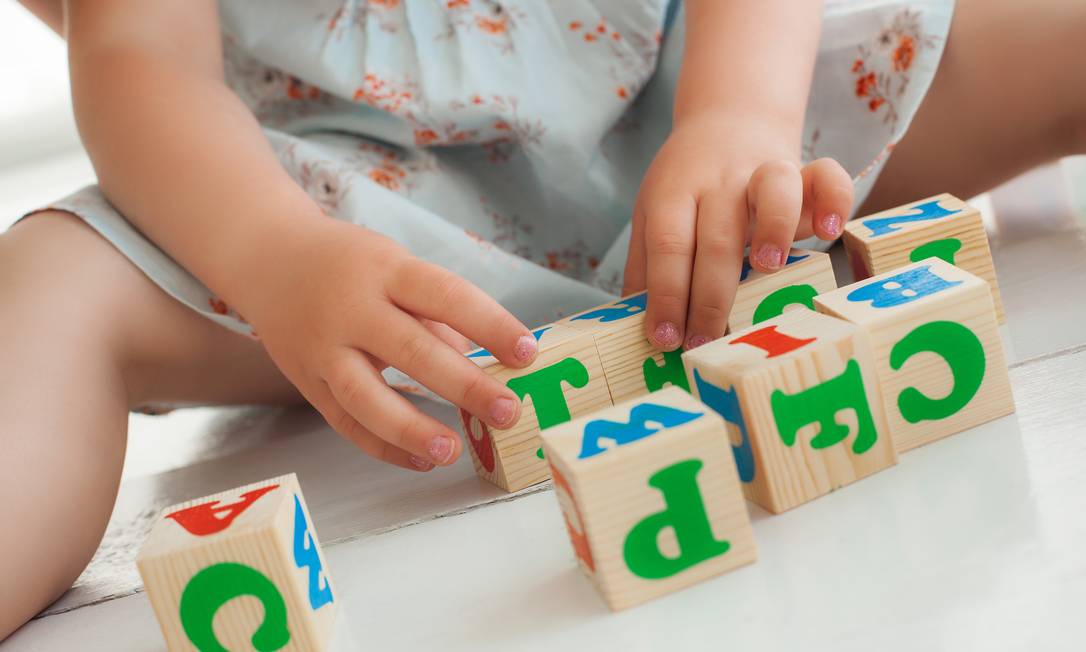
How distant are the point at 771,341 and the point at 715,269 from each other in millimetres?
127

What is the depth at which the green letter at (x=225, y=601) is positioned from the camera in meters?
0.53

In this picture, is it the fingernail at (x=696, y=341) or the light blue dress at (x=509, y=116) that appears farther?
the light blue dress at (x=509, y=116)

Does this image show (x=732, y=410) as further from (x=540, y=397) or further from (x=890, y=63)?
(x=890, y=63)

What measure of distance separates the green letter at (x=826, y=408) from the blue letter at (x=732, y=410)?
19 millimetres

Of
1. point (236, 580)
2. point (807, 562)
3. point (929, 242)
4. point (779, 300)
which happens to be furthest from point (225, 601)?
point (929, 242)

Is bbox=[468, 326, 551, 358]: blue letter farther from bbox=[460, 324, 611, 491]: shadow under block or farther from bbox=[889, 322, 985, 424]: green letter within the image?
bbox=[889, 322, 985, 424]: green letter

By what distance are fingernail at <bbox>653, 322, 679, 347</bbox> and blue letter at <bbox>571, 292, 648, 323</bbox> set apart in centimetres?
3

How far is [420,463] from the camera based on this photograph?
2.39ft

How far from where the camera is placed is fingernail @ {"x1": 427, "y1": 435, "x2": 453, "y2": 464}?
0.68 m

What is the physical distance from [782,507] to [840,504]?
3 cm

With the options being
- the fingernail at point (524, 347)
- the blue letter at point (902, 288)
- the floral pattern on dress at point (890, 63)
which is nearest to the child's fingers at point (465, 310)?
the fingernail at point (524, 347)

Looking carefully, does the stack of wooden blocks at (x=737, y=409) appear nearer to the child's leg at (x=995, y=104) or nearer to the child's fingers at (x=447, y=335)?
the child's fingers at (x=447, y=335)

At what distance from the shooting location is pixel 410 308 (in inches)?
27.4

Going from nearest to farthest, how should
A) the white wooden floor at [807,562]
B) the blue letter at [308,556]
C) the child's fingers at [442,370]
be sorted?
the white wooden floor at [807,562], the blue letter at [308,556], the child's fingers at [442,370]
